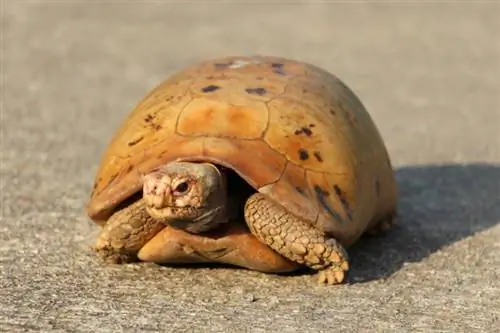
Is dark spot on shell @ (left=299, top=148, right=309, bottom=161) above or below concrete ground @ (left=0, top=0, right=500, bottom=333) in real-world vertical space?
above

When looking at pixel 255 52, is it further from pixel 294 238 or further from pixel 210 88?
pixel 294 238

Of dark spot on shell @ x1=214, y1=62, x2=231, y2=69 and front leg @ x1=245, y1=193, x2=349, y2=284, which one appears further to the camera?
dark spot on shell @ x1=214, y1=62, x2=231, y2=69

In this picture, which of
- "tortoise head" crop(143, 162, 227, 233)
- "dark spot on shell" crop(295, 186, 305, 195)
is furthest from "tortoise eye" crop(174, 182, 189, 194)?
"dark spot on shell" crop(295, 186, 305, 195)

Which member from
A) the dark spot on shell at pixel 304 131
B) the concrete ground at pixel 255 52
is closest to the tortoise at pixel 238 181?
the dark spot on shell at pixel 304 131

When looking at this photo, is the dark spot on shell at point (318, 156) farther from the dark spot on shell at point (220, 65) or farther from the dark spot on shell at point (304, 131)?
the dark spot on shell at point (220, 65)

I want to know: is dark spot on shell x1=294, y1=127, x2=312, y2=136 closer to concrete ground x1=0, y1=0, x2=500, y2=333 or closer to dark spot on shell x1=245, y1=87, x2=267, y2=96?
dark spot on shell x1=245, y1=87, x2=267, y2=96

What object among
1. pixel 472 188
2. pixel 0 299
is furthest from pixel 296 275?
pixel 472 188
